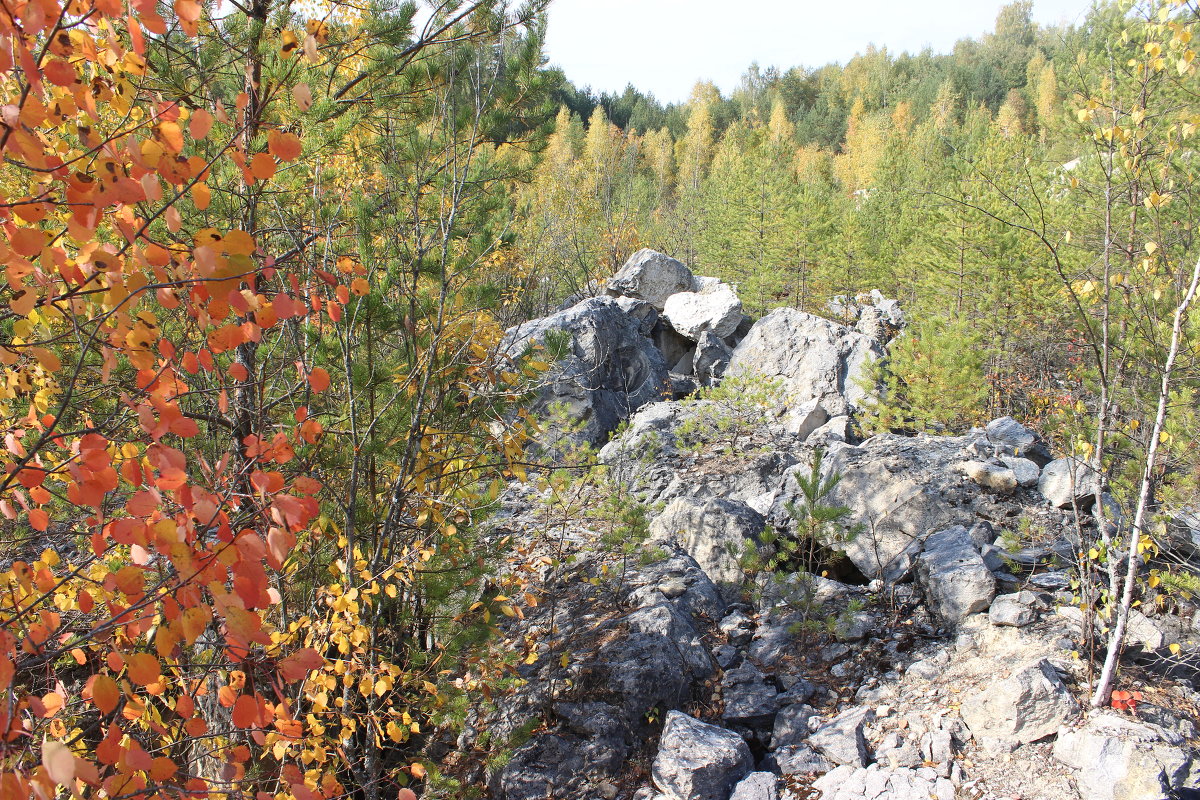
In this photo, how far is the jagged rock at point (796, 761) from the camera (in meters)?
3.30

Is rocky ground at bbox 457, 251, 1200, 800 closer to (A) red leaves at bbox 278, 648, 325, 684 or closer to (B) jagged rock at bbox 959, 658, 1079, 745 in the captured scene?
(B) jagged rock at bbox 959, 658, 1079, 745

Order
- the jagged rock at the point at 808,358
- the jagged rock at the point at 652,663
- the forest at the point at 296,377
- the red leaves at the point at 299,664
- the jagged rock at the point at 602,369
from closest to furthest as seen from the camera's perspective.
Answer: the forest at the point at 296,377, the red leaves at the point at 299,664, the jagged rock at the point at 652,663, the jagged rock at the point at 602,369, the jagged rock at the point at 808,358

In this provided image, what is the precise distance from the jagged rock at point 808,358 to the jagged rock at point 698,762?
5.59 meters

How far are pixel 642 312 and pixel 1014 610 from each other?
9.38m

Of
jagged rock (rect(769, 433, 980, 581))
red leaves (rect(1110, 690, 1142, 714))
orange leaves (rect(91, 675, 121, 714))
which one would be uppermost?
orange leaves (rect(91, 675, 121, 714))

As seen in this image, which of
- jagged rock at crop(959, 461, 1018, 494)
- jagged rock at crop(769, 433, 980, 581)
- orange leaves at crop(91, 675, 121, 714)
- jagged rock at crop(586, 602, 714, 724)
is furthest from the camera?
jagged rock at crop(959, 461, 1018, 494)

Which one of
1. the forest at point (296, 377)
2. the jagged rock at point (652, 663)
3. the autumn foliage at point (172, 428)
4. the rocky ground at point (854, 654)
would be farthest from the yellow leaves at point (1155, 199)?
the jagged rock at point (652, 663)

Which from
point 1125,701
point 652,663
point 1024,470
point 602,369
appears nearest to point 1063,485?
point 1024,470

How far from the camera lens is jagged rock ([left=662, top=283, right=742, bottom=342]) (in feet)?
42.3

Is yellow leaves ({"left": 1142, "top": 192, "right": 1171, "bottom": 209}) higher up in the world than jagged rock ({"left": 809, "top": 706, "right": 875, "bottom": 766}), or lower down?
higher up

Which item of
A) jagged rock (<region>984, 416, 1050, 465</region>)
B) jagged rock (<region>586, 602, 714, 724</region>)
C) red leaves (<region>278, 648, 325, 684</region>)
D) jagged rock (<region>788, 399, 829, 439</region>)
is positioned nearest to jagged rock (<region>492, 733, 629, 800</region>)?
jagged rock (<region>586, 602, 714, 724</region>)

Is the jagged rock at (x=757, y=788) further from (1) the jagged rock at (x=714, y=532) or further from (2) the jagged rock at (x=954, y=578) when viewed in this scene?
(1) the jagged rock at (x=714, y=532)

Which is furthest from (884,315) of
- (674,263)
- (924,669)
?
(924,669)

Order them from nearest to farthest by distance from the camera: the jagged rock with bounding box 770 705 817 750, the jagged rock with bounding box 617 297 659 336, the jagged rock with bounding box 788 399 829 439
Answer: the jagged rock with bounding box 770 705 817 750 → the jagged rock with bounding box 788 399 829 439 → the jagged rock with bounding box 617 297 659 336
